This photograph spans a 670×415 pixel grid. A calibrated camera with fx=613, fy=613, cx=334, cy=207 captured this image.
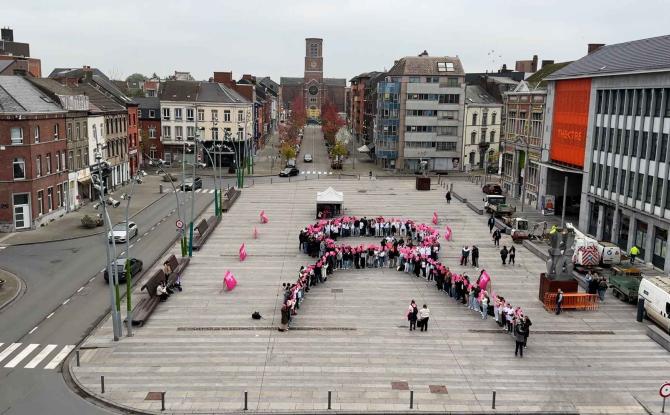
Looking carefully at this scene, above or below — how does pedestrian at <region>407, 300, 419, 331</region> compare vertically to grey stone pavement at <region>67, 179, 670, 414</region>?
above

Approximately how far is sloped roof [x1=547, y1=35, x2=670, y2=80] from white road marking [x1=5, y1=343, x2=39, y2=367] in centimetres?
3806

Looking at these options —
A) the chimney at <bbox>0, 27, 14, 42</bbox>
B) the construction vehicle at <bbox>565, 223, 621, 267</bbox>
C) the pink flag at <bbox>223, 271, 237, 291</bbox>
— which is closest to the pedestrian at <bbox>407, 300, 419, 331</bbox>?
the pink flag at <bbox>223, 271, 237, 291</bbox>

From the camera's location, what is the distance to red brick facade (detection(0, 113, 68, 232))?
47719mm

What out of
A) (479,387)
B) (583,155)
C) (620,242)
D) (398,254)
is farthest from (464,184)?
(479,387)

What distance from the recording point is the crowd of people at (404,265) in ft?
90.8

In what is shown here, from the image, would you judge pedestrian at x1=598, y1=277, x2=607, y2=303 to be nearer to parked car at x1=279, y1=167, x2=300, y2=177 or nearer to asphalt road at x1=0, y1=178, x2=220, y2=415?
asphalt road at x1=0, y1=178, x2=220, y2=415

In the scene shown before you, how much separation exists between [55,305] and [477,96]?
83.0 m

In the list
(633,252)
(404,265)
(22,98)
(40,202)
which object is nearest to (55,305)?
(404,265)

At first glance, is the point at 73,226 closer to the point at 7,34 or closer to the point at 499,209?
the point at 499,209

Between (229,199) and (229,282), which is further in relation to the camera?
(229,199)

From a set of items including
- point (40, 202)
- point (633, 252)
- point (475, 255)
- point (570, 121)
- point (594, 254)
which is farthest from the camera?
point (570, 121)

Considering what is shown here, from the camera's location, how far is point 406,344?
26141mm

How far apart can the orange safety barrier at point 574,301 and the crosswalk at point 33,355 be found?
890 inches

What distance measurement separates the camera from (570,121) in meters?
53.7
